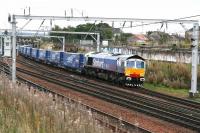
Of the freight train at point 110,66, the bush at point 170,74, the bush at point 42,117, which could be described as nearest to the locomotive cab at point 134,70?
the freight train at point 110,66

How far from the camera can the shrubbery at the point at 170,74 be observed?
136 ft

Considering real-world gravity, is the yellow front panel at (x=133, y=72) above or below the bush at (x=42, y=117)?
below

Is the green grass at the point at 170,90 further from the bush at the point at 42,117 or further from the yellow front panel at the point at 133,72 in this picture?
the bush at the point at 42,117

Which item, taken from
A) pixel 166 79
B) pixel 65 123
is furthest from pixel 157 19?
pixel 65 123

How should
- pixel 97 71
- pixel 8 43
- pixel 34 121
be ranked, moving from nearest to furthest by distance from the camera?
1. pixel 34 121
2. pixel 8 43
3. pixel 97 71

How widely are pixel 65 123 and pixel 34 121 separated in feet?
3.72

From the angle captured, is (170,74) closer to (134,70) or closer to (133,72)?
(134,70)

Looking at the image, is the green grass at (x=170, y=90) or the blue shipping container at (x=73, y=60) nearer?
the green grass at (x=170, y=90)

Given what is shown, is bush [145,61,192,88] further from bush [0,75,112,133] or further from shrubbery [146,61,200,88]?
bush [0,75,112,133]

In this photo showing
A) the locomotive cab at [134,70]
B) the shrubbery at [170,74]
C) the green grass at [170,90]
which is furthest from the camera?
the shrubbery at [170,74]

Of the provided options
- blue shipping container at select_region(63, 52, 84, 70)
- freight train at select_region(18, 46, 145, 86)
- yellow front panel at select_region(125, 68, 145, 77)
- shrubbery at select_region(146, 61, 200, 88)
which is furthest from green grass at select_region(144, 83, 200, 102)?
blue shipping container at select_region(63, 52, 84, 70)

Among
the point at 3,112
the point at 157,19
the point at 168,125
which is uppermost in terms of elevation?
the point at 157,19

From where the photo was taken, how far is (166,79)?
4288 cm

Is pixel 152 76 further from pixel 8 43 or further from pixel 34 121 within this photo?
pixel 34 121
